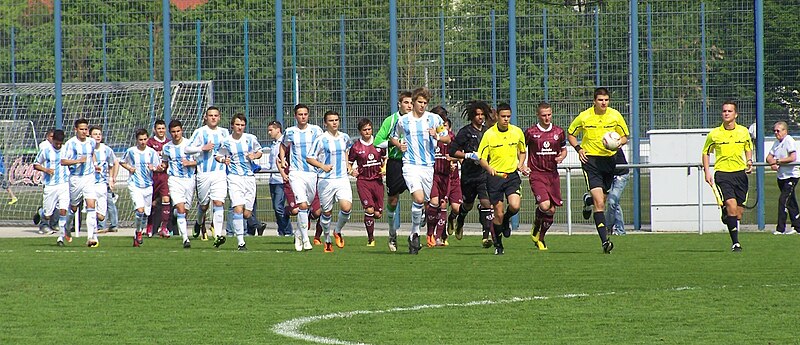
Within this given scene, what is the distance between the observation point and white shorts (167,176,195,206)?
1958cm

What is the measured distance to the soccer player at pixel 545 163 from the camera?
1700cm

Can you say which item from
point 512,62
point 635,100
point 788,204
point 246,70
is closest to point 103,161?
point 246,70

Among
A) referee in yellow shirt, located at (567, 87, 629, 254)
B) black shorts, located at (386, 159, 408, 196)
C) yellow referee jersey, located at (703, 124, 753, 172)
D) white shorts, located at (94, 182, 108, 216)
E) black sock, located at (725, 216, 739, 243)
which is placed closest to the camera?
referee in yellow shirt, located at (567, 87, 629, 254)

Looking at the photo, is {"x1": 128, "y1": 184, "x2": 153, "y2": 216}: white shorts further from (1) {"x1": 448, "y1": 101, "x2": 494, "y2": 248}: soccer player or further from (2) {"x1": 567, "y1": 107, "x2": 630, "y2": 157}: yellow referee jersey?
(2) {"x1": 567, "y1": 107, "x2": 630, "y2": 157}: yellow referee jersey

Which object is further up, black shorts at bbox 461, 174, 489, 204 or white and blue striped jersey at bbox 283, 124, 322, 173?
white and blue striped jersey at bbox 283, 124, 322, 173

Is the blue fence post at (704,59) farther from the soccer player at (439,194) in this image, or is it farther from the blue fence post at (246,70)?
the blue fence post at (246,70)

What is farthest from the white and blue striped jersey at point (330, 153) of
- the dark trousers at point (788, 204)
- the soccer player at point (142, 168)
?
the dark trousers at point (788, 204)

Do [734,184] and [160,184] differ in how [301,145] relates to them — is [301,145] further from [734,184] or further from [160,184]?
[734,184]

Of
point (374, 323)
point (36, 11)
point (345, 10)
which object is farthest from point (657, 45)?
point (374, 323)

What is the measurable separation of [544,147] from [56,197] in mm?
7405

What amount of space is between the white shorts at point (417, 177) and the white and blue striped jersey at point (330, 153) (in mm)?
1134

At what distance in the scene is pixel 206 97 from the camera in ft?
83.1

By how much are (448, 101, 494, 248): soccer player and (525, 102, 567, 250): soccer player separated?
626 millimetres

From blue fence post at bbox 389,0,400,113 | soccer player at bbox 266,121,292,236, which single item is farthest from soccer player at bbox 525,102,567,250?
blue fence post at bbox 389,0,400,113
